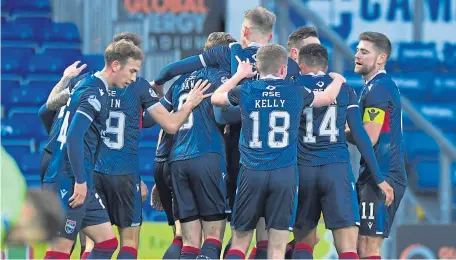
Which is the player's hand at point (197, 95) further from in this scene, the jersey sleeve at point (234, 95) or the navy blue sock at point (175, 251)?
the navy blue sock at point (175, 251)

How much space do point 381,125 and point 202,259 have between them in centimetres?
152

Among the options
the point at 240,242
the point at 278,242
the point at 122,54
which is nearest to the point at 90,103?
the point at 122,54

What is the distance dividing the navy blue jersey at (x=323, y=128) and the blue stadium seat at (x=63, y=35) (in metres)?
7.20

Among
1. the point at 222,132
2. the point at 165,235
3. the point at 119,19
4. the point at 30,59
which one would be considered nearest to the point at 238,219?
the point at 222,132

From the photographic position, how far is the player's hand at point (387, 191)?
5730mm

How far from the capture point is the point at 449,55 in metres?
13.6

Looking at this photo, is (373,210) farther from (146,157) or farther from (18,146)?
(18,146)

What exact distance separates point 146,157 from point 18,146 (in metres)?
1.76

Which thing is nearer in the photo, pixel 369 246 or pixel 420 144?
pixel 369 246

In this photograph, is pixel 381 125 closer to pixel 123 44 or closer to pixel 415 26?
pixel 123 44

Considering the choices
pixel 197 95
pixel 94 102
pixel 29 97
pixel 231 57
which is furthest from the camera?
pixel 29 97

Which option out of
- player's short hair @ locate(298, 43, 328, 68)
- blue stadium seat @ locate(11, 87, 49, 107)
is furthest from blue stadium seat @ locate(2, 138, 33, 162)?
player's short hair @ locate(298, 43, 328, 68)

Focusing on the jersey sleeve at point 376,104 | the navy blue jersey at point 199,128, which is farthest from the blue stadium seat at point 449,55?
the navy blue jersey at point 199,128

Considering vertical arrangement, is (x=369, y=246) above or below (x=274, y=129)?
below
